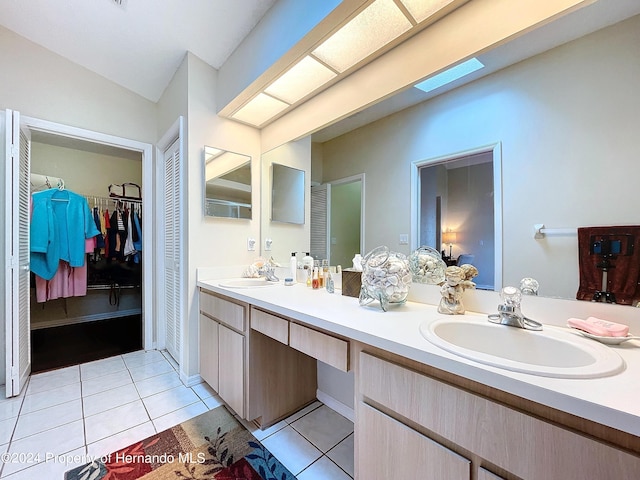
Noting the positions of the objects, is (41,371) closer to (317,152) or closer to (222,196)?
(222,196)

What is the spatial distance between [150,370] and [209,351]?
865mm

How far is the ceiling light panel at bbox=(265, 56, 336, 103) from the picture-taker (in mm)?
1673

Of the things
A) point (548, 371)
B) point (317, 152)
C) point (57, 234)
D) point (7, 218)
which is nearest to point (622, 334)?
point (548, 371)

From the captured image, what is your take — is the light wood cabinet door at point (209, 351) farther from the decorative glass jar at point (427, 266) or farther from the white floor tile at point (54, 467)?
the decorative glass jar at point (427, 266)

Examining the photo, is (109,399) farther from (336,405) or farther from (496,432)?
(496,432)

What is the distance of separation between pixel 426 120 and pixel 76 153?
4.34 m

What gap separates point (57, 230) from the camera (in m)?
2.92

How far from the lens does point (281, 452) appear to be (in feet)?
4.75

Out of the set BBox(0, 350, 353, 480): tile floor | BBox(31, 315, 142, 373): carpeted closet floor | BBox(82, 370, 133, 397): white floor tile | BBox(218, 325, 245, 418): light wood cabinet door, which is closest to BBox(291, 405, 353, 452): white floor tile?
BBox(0, 350, 353, 480): tile floor

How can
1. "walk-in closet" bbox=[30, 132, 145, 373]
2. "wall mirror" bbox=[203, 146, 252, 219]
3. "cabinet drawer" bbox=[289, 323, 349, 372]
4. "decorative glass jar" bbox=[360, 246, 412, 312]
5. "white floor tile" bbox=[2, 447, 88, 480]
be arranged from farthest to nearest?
"walk-in closet" bbox=[30, 132, 145, 373] < "wall mirror" bbox=[203, 146, 252, 219] < "white floor tile" bbox=[2, 447, 88, 480] < "decorative glass jar" bbox=[360, 246, 412, 312] < "cabinet drawer" bbox=[289, 323, 349, 372]

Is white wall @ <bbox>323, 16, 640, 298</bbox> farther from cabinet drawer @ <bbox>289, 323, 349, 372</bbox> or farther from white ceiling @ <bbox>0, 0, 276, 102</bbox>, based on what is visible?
white ceiling @ <bbox>0, 0, 276, 102</bbox>

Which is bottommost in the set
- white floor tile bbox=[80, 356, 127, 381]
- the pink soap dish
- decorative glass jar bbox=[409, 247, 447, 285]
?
white floor tile bbox=[80, 356, 127, 381]

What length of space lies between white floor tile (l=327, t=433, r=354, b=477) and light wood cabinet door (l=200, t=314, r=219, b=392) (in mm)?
869

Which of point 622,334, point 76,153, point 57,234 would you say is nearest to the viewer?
point 622,334
